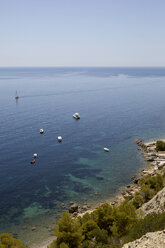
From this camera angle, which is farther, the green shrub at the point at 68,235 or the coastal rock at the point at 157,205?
the coastal rock at the point at 157,205

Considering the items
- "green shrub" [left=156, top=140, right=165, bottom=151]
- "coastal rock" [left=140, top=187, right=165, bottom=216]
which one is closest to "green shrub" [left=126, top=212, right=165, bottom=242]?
"coastal rock" [left=140, top=187, right=165, bottom=216]

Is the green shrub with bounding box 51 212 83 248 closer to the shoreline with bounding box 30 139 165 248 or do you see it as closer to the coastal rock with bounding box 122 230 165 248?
the shoreline with bounding box 30 139 165 248

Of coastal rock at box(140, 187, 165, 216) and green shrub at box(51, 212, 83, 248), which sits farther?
coastal rock at box(140, 187, 165, 216)

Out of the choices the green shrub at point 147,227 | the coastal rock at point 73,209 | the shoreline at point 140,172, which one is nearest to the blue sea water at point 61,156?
the shoreline at point 140,172

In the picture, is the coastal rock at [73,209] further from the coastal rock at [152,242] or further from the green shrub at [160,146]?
the green shrub at [160,146]

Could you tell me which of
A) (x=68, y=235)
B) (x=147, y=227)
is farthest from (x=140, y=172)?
(x=68, y=235)

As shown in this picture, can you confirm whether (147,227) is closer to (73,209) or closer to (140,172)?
(73,209)

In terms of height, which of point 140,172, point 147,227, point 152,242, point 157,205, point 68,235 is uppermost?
point 152,242
